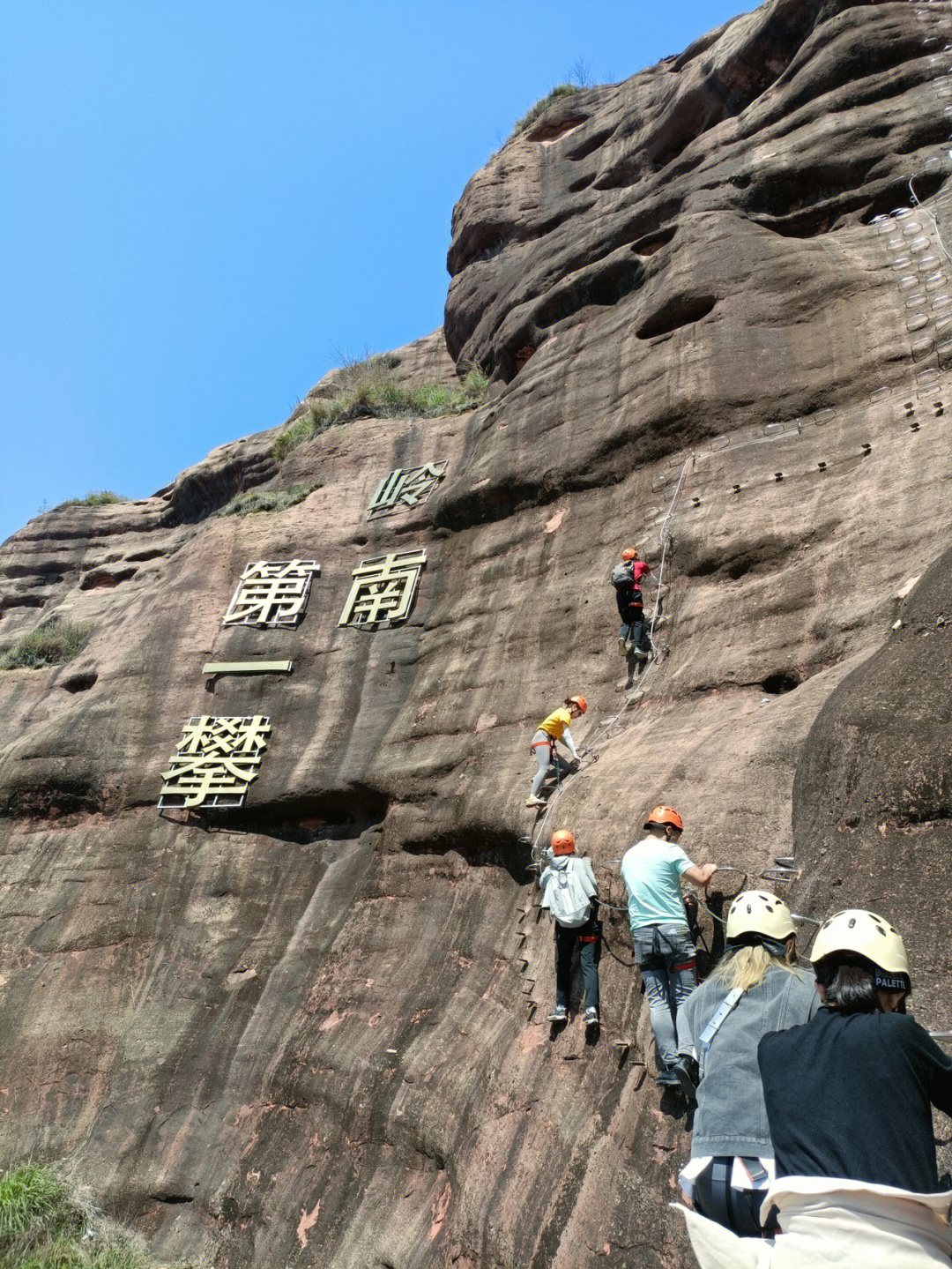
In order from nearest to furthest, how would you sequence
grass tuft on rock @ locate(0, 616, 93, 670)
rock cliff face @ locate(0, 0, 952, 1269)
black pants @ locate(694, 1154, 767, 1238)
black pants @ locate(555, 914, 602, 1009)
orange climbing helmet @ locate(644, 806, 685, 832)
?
black pants @ locate(694, 1154, 767, 1238) < orange climbing helmet @ locate(644, 806, 685, 832) < rock cliff face @ locate(0, 0, 952, 1269) < black pants @ locate(555, 914, 602, 1009) < grass tuft on rock @ locate(0, 616, 93, 670)

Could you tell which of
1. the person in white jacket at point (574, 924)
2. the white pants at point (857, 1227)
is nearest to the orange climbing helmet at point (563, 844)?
the person in white jacket at point (574, 924)

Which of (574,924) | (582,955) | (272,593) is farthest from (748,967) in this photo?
(272,593)

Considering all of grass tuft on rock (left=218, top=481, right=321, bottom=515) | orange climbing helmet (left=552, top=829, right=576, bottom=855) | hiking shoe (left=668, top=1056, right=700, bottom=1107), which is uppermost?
grass tuft on rock (left=218, top=481, right=321, bottom=515)

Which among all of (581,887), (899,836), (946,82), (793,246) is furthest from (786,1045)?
(946,82)

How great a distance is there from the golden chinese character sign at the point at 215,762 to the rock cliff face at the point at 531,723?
25 centimetres

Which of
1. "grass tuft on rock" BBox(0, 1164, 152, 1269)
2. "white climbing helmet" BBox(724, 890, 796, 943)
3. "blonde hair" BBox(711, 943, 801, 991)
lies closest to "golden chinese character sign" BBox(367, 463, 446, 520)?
"grass tuft on rock" BBox(0, 1164, 152, 1269)

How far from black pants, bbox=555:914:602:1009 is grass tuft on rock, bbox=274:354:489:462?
1313 cm

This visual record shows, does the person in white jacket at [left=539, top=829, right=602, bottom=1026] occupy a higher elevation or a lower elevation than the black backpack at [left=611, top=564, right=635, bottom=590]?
Answer: lower

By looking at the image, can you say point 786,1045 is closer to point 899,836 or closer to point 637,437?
point 899,836

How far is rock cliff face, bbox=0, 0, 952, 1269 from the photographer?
252 inches

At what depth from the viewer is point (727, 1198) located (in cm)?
346

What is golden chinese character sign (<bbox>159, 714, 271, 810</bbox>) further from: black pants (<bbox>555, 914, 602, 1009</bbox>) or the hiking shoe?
the hiking shoe

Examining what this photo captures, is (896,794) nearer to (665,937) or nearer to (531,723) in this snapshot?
(665,937)

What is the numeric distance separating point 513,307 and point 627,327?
443 centimetres
